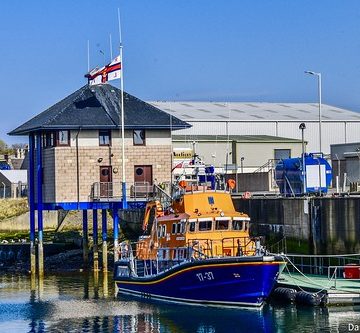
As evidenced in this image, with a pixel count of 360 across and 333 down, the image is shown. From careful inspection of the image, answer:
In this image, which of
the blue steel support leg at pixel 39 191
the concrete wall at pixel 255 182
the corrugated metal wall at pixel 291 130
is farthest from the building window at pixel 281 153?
the blue steel support leg at pixel 39 191

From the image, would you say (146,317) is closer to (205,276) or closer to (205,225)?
(205,276)

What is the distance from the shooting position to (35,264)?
63.0 m

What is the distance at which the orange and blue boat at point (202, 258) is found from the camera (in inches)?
1646

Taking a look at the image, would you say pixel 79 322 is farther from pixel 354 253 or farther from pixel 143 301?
pixel 354 253

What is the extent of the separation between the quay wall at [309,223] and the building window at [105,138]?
9006 millimetres

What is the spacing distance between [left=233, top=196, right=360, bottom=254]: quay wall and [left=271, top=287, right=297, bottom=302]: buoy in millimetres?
4446

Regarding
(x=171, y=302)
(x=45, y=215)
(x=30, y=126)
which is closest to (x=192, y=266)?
(x=171, y=302)

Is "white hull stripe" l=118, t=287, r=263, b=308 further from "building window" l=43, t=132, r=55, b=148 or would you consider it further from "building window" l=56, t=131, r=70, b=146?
"building window" l=43, t=132, r=55, b=148

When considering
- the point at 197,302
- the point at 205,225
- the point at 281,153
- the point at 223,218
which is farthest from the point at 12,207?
the point at 197,302

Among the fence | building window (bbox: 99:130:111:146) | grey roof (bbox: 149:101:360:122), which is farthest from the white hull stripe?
the fence

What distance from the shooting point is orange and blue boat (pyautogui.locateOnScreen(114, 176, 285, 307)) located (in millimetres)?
41812

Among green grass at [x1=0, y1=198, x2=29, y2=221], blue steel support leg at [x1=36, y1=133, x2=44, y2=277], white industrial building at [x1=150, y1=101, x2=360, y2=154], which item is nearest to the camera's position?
blue steel support leg at [x1=36, y1=133, x2=44, y2=277]

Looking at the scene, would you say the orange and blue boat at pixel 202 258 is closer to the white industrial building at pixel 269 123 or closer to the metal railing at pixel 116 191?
Result: the metal railing at pixel 116 191

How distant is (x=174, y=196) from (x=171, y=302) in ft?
16.7
